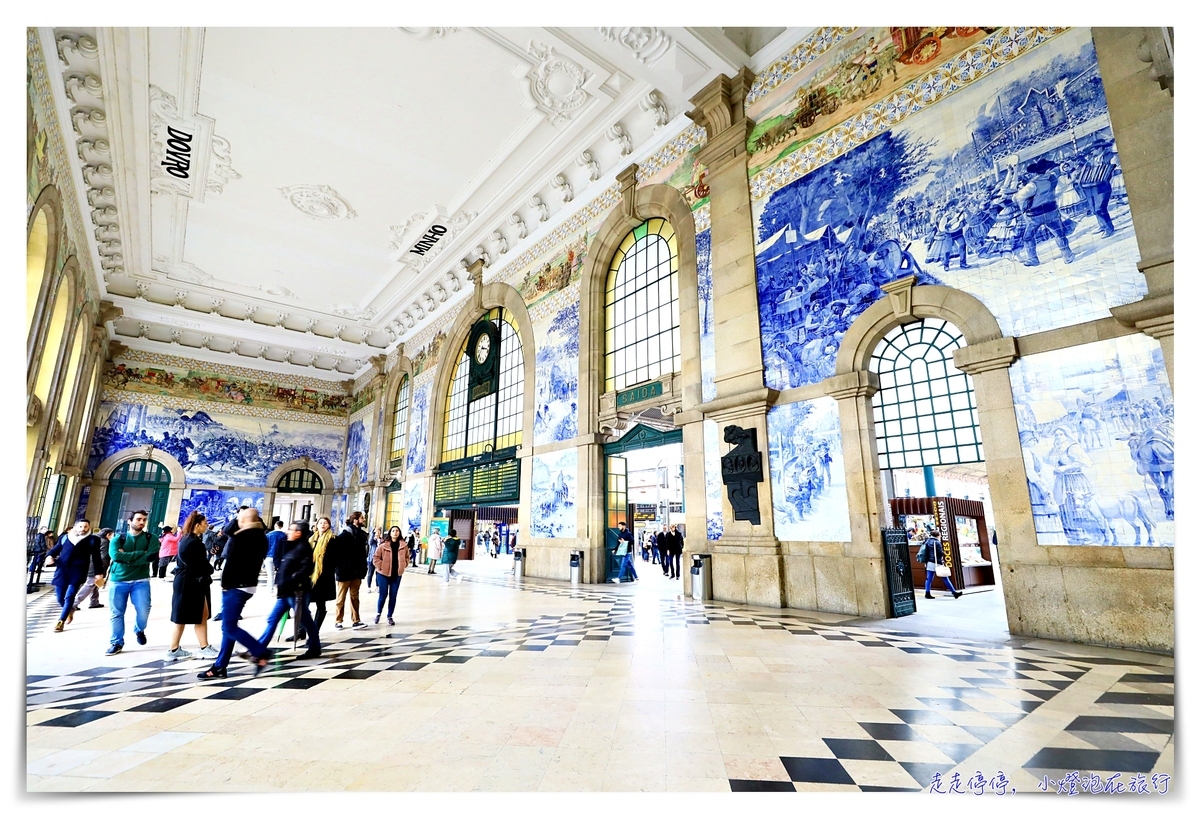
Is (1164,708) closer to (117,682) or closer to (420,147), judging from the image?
(117,682)

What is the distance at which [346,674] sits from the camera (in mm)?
4160

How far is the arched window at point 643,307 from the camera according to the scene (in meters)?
10.7

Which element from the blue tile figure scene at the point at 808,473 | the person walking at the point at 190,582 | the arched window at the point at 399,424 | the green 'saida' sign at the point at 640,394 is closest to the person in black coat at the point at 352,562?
the person walking at the point at 190,582

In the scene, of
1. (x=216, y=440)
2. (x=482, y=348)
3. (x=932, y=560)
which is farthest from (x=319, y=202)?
(x=932, y=560)

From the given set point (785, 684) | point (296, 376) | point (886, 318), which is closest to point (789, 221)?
point (886, 318)

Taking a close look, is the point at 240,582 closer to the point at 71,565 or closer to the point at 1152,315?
the point at 71,565

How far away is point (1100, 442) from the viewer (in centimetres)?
520

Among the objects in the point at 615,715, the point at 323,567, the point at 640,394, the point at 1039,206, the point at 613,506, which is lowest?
the point at 615,715

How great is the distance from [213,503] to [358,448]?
589cm

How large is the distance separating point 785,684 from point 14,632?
4.25 metres

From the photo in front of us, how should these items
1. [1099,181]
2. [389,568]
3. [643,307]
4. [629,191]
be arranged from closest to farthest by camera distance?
1. [1099,181]
2. [389,568]
3. [643,307]
4. [629,191]
